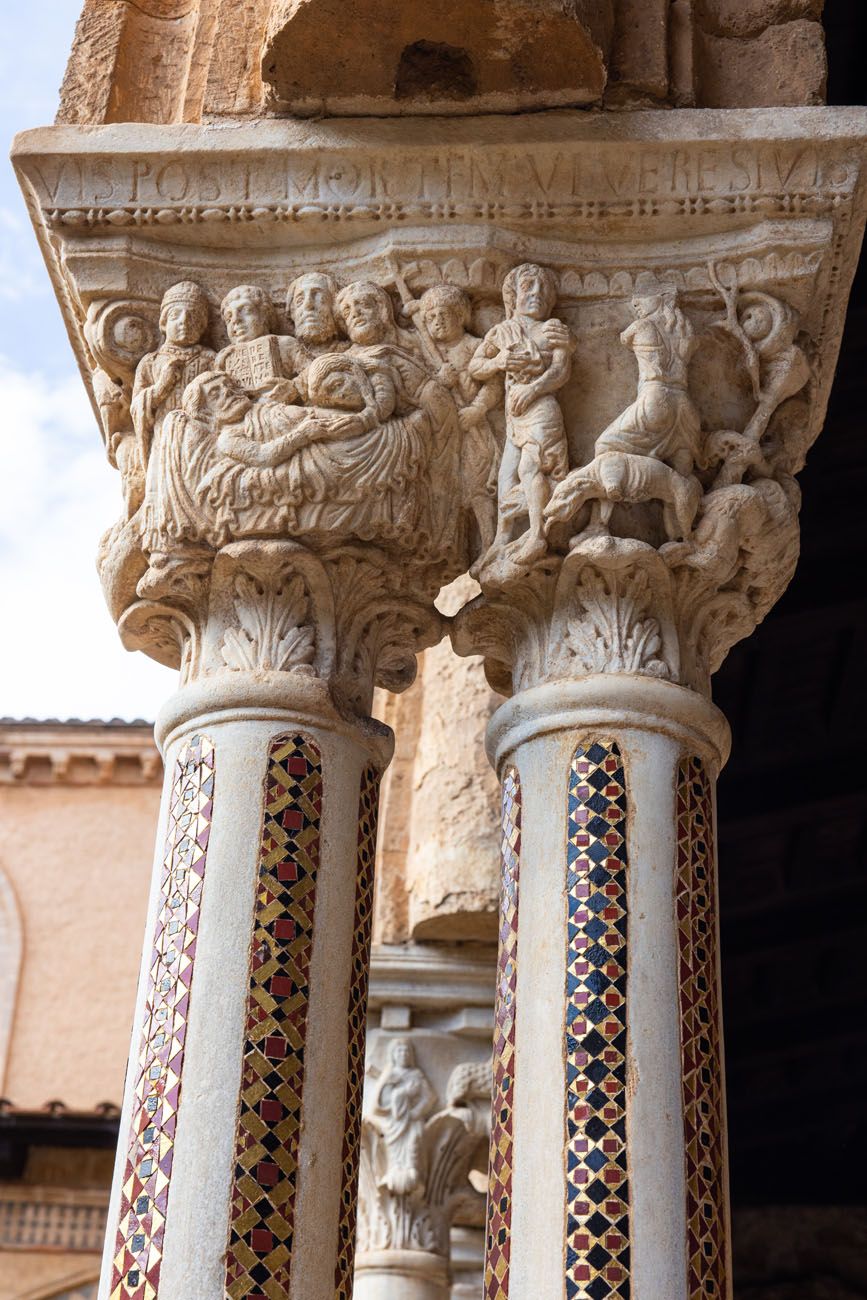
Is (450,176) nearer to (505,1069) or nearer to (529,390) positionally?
(529,390)

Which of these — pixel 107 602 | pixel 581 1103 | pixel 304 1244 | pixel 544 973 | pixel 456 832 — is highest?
pixel 456 832

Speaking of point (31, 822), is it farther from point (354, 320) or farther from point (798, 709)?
point (354, 320)

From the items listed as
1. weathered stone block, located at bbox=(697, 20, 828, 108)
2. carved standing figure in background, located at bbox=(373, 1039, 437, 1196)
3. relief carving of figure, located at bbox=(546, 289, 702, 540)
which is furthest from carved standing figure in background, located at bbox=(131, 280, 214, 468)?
carved standing figure in background, located at bbox=(373, 1039, 437, 1196)

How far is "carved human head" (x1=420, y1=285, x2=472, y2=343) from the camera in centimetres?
305

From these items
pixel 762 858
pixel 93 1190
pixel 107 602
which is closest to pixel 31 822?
pixel 93 1190

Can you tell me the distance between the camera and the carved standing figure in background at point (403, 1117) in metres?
5.04

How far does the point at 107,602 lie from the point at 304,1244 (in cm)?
105

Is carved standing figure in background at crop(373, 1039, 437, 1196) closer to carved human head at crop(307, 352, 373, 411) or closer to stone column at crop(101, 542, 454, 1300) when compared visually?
stone column at crop(101, 542, 454, 1300)

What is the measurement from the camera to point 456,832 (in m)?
5.09

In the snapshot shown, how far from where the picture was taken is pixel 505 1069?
2709mm

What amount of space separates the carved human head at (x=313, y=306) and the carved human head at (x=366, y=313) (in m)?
0.02

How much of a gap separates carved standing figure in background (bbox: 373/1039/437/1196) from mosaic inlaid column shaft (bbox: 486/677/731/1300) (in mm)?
2347

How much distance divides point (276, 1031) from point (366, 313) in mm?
1088

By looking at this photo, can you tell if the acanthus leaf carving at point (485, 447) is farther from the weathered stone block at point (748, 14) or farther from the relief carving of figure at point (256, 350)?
the weathered stone block at point (748, 14)
